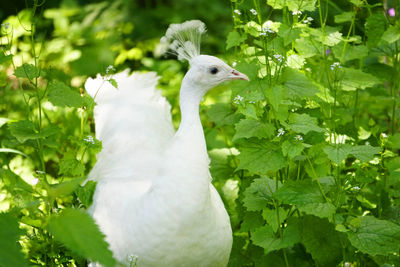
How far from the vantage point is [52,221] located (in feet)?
4.75

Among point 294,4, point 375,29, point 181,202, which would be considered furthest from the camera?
point 375,29

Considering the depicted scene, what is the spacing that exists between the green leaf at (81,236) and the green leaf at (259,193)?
857mm

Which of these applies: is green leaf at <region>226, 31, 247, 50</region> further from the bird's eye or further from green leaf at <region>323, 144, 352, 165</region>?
green leaf at <region>323, 144, 352, 165</region>

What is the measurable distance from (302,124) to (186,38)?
670mm

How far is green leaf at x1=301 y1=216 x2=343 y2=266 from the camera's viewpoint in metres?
2.22

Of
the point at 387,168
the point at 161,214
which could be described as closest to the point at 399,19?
the point at 387,168

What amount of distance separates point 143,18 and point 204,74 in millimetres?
3174

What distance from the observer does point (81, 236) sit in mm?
1410

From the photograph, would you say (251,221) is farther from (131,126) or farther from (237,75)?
(131,126)

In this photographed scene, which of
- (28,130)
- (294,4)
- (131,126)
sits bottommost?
(131,126)

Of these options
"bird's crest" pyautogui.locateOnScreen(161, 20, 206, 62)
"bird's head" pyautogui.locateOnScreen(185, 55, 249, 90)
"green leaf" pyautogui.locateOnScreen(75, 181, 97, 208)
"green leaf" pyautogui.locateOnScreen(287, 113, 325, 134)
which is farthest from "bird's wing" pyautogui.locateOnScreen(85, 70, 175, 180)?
"green leaf" pyautogui.locateOnScreen(287, 113, 325, 134)

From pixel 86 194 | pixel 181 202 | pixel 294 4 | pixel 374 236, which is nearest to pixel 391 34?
pixel 294 4

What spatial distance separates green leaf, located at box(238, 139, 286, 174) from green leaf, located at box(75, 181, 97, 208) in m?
0.85

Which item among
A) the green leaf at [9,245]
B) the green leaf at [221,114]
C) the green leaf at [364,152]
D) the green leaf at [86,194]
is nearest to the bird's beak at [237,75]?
the green leaf at [221,114]
